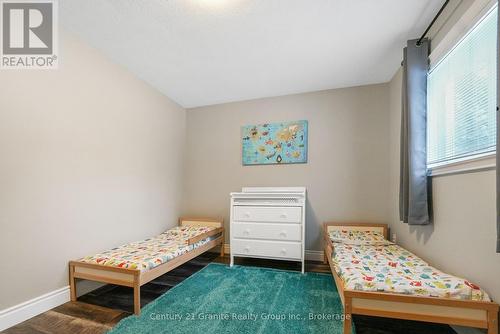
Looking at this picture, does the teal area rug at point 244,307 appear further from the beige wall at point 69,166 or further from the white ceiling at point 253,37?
the white ceiling at point 253,37

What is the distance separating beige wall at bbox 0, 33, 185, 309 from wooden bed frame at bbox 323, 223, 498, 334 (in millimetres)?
2280

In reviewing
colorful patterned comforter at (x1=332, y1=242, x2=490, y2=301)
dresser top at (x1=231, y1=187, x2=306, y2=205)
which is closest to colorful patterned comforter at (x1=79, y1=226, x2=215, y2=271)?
dresser top at (x1=231, y1=187, x2=306, y2=205)

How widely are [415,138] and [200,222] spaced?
2908 mm

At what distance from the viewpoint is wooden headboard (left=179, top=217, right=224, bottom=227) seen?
3529 millimetres

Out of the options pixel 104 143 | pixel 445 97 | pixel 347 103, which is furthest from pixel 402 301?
pixel 104 143

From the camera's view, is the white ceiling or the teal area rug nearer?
the teal area rug

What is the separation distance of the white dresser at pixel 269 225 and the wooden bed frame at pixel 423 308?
4.04 feet

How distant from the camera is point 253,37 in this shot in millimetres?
2168

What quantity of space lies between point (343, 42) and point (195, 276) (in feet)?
9.39

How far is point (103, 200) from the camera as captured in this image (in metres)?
2.39

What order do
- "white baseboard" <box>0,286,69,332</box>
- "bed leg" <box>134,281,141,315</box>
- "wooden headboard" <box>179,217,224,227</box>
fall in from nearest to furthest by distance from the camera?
"white baseboard" <box>0,286,69,332</box>
"bed leg" <box>134,281,141,315</box>
"wooden headboard" <box>179,217,224,227</box>

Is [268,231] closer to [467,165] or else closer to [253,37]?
[467,165]

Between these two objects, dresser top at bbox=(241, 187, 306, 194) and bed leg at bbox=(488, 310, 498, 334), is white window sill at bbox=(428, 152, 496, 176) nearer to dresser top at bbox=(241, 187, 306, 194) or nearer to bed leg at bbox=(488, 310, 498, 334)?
bed leg at bbox=(488, 310, 498, 334)

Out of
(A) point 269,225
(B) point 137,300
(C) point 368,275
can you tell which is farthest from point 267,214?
(B) point 137,300
